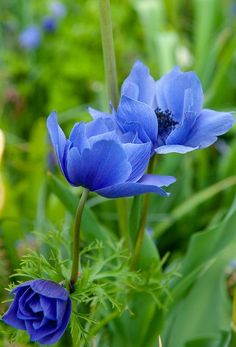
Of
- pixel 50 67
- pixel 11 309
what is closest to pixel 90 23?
pixel 50 67

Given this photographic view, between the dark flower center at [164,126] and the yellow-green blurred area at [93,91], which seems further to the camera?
the yellow-green blurred area at [93,91]

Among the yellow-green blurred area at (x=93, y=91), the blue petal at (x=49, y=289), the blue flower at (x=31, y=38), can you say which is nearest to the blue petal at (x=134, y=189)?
the blue petal at (x=49, y=289)

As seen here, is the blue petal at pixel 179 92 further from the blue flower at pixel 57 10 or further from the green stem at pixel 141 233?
the blue flower at pixel 57 10

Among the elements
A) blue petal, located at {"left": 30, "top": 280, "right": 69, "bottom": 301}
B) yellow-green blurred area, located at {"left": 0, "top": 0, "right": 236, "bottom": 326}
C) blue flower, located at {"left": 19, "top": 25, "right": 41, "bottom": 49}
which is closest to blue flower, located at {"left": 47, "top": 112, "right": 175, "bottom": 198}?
blue petal, located at {"left": 30, "top": 280, "right": 69, "bottom": 301}

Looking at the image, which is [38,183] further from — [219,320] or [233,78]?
[233,78]

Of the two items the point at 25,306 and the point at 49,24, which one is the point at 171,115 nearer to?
the point at 25,306

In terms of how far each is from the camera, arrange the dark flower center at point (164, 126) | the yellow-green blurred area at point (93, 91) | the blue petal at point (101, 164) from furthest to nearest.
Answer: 1. the yellow-green blurred area at point (93, 91)
2. the dark flower center at point (164, 126)
3. the blue petal at point (101, 164)

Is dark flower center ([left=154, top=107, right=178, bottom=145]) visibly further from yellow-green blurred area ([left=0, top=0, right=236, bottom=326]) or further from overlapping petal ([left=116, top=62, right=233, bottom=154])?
yellow-green blurred area ([left=0, top=0, right=236, bottom=326])
